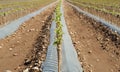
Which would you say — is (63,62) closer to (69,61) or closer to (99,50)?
(69,61)

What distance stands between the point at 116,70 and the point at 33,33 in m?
8.64

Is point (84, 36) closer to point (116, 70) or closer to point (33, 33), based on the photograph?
point (33, 33)

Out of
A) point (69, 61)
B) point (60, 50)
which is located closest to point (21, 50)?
point (69, 61)

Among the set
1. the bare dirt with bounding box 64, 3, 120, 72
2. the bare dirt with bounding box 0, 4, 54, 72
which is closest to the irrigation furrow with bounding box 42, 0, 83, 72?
the bare dirt with bounding box 0, 4, 54, 72

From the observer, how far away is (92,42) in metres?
14.5

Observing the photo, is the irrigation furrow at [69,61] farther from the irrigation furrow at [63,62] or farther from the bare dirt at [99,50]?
the bare dirt at [99,50]

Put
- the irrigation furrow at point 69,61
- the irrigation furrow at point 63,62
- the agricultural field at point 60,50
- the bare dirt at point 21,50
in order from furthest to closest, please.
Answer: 1. the bare dirt at point 21,50
2. the agricultural field at point 60,50
3. the irrigation furrow at point 69,61
4. the irrigation furrow at point 63,62

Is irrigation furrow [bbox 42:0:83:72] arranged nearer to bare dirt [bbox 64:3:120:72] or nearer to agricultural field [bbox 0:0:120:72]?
agricultural field [bbox 0:0:120:72]

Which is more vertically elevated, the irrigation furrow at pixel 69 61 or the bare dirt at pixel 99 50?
the irrigation furrow at pixel 69 61

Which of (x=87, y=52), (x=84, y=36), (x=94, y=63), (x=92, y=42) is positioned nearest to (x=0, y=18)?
(x=84, y=36)

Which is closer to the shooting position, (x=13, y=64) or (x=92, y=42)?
(x=13, y=64)

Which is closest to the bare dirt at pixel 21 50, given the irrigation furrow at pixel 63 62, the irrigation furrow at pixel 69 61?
the irrigation furrow at pixel 63 62

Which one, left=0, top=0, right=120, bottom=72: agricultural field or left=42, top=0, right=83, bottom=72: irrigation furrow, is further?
left=0, top=0, right=120, bottom=72: agricultural field

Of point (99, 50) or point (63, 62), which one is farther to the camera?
point (99, 50)
